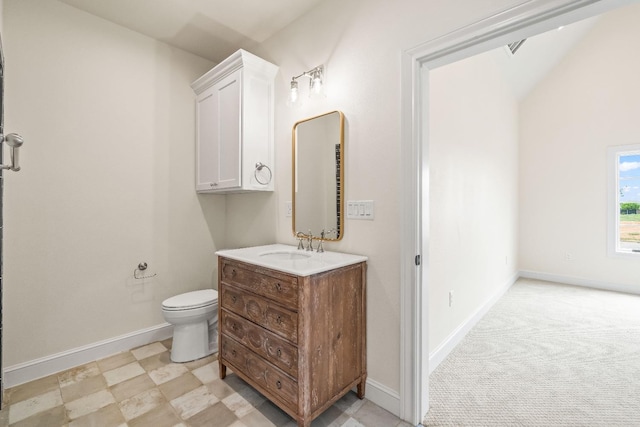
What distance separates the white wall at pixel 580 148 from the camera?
397 centimetres

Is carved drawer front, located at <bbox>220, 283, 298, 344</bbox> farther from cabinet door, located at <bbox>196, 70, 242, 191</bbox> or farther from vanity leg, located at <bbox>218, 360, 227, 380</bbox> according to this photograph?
cabinet door, located at <bbox>196, 70, 242, 191</bbox>

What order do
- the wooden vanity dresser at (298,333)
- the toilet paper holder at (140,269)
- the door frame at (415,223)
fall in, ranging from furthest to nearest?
the toilet paper holder at (140,269) < the door frame at (415,223) < the wooden vanity dresser at (298,333)

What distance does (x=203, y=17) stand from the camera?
220 cm

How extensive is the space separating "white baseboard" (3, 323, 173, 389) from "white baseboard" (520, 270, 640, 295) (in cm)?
538

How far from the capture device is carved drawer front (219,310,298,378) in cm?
145

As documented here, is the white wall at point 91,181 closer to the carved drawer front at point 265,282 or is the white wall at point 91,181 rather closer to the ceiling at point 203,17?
the ceiling at point 203,17

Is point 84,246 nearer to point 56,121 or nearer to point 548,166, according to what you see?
point 56,121

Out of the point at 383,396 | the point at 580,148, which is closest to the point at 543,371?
the point at 383,396

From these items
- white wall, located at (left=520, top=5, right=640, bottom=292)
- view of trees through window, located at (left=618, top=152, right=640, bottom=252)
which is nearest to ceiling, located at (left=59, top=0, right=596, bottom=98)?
white wall, located at (left=520, top=5, right=640, bottom=292)

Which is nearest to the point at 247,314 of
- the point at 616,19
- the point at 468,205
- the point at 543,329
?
the point at 468,205

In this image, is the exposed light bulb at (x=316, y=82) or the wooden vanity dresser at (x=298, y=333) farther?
the exposed light bulb at (x=316, y=82)

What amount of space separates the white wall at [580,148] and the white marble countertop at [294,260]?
451 centimetres

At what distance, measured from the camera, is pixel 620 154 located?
404cm

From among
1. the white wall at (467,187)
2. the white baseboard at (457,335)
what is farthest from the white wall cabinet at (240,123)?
the white baseboard at (457,335)
